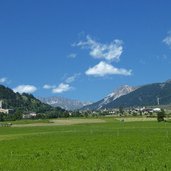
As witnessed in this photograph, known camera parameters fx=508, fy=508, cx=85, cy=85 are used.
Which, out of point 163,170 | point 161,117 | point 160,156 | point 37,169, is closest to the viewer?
point 163,170

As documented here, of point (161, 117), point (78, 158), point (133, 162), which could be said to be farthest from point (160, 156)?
point (161, 117)

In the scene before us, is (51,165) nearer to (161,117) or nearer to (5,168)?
(5,168)

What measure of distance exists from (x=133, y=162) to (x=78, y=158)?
6.95 m

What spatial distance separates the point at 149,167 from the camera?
1241 inches

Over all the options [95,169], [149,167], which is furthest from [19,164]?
[149,167]

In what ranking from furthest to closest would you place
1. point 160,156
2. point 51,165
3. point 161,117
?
1. point 161,117
2. point 160,156
3. point 51,165

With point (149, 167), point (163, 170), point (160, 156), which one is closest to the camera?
point (163, 170)

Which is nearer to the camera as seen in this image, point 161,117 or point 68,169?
point 68,169

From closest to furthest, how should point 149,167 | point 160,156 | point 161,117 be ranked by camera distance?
point 149,167, point 160,156, point 161,117

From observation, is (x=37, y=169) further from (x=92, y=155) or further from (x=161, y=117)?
(x=161, y=117)

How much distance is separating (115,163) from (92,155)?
849cm

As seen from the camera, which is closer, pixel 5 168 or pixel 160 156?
pixel 5 168

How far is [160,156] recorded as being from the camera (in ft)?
126

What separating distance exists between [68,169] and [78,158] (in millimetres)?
8061
